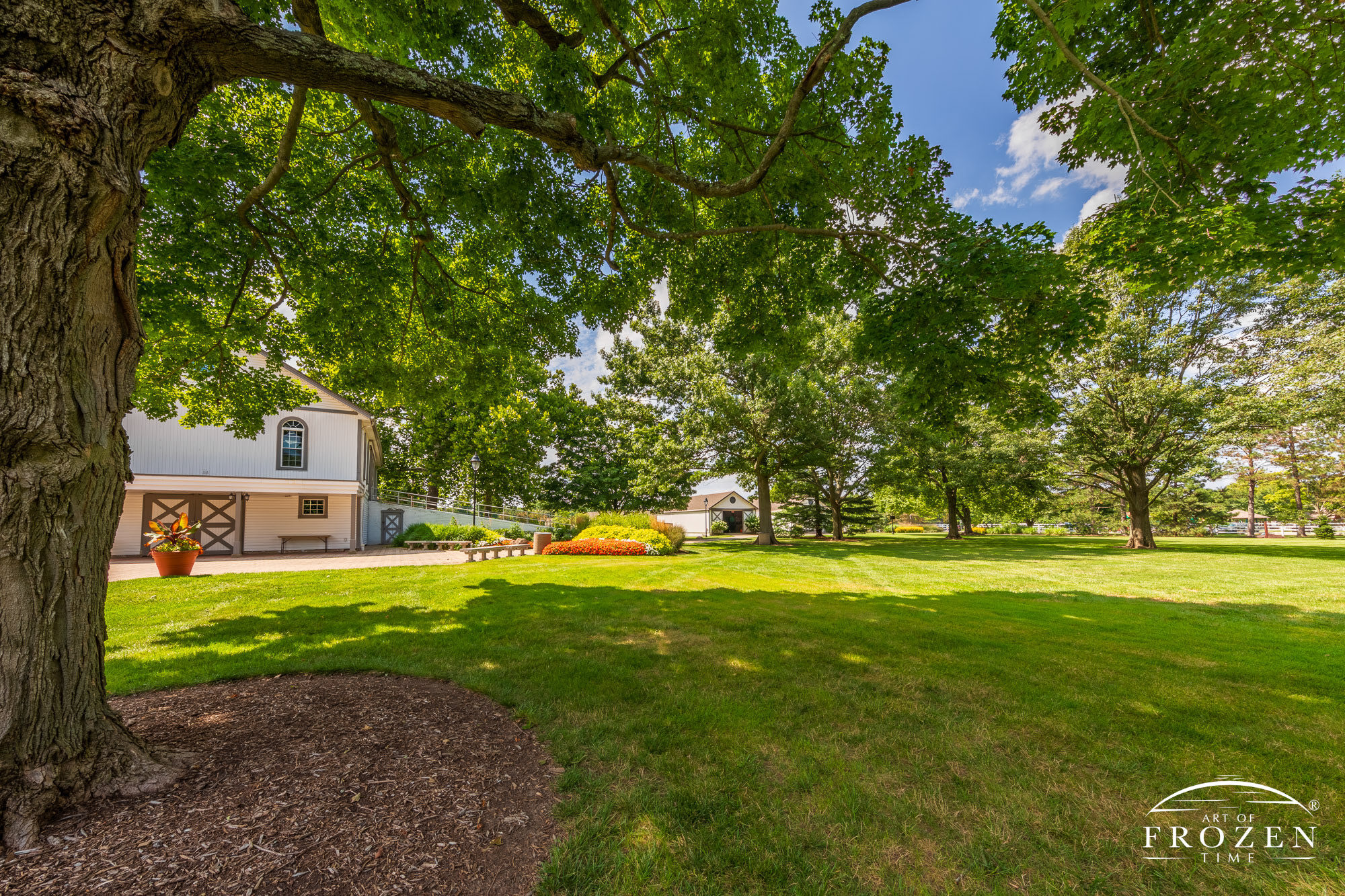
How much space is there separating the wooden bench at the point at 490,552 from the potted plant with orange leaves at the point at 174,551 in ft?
18.9

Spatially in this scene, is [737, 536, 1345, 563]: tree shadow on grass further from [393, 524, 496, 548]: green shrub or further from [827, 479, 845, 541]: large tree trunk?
[393, 524, 496, 548]: green shrub

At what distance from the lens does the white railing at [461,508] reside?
23.3m

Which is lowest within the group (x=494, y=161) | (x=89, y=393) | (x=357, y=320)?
(x=89, y=393)

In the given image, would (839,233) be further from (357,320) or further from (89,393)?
(357,320)

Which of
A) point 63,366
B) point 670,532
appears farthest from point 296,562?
point 63,366

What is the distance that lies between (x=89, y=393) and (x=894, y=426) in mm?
21380

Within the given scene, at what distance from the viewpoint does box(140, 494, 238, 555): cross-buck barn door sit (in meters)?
15.9

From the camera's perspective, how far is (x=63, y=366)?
Result: 82.3 inches

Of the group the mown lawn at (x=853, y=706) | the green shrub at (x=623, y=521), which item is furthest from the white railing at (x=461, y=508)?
the mown lawn at (x=853, y=706)

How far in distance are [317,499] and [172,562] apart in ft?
29.9

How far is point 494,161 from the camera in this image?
686 cm

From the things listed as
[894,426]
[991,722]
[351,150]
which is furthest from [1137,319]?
[351,150]
